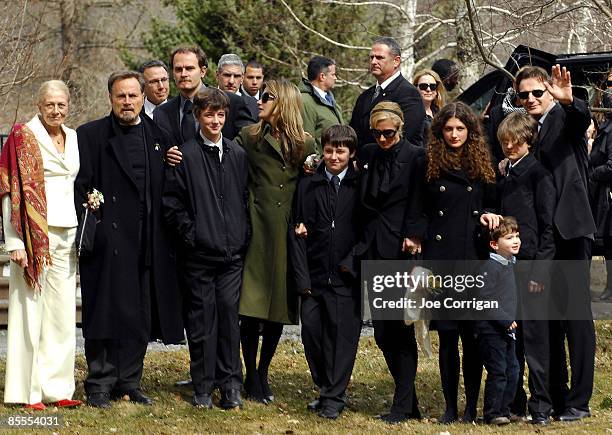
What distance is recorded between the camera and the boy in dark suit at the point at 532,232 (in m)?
8.20

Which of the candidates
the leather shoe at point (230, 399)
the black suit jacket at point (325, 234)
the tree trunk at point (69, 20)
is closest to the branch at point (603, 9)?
the black suit jacket at point (325, 234)

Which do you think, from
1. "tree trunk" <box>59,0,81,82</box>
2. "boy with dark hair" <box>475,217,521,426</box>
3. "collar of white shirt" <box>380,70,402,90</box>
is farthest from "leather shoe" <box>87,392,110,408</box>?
"tree trunk" <box>59,0,81,82</box>

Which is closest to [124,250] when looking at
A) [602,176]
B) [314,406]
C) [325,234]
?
[325,234]

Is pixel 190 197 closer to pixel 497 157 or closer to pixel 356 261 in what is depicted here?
pixel 356 261

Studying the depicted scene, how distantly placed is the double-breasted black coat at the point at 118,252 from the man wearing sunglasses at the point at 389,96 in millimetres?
1658

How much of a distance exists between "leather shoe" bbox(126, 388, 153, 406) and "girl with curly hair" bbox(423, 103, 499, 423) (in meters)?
2.05

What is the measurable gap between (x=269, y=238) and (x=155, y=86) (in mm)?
1503

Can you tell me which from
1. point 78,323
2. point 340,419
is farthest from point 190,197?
point 78,323

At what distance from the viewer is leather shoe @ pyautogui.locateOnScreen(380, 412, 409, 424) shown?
8.47m

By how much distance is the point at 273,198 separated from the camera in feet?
29.3

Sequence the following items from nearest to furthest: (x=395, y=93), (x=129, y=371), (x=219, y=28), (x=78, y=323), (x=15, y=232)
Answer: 1. (x=15, y=232)
2. (x=129, y=371)
3. (x=395, y=93)
4. (x=78, y=323)
5. (x=219, y=28)

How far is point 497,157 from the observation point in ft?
29.6

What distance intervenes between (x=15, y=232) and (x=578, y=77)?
6592mm

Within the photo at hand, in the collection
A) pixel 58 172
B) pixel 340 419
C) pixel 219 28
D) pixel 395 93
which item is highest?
pixel 219 28
